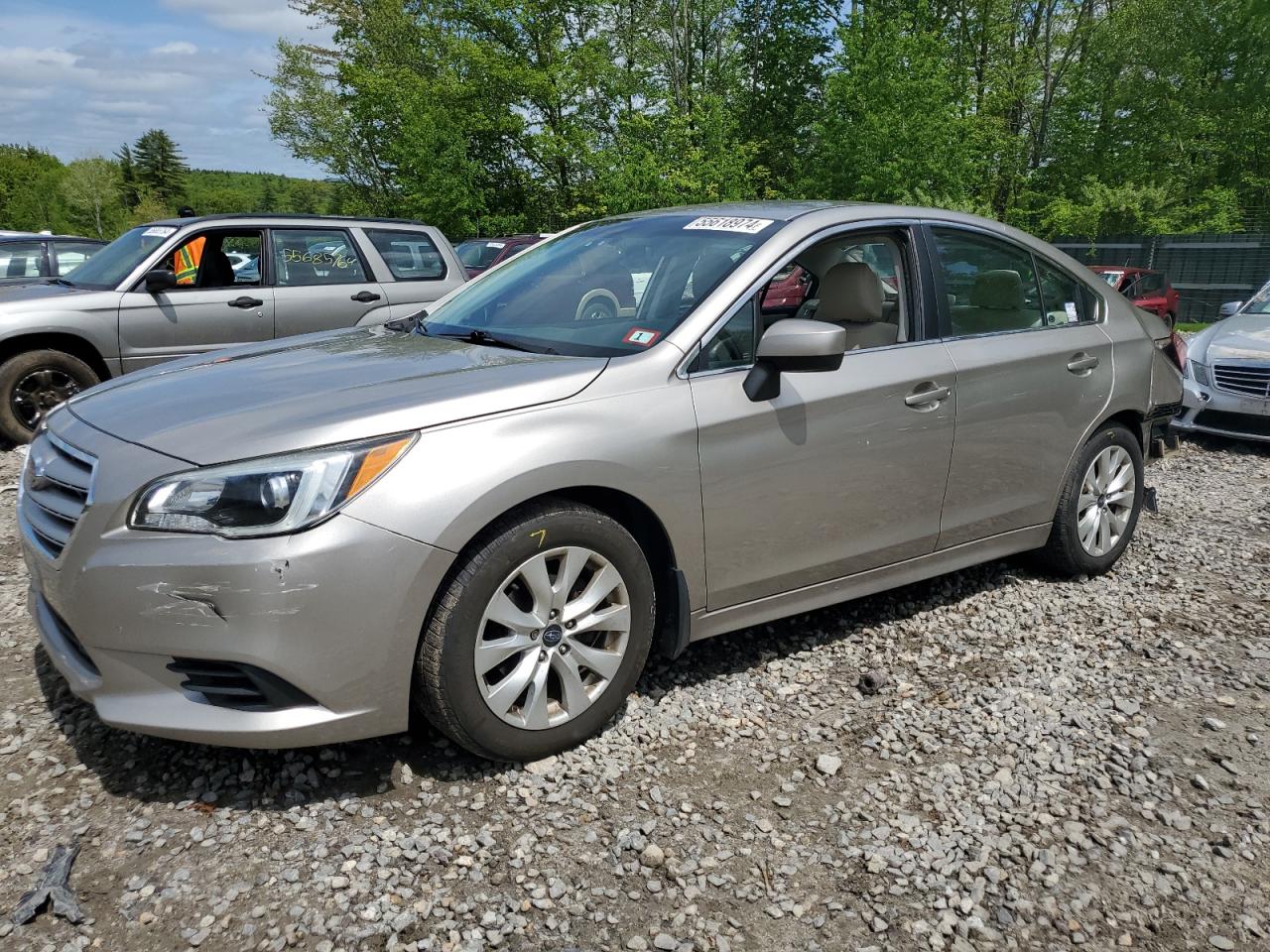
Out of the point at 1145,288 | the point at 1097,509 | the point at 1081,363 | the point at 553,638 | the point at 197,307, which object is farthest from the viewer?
the point at 1145,288

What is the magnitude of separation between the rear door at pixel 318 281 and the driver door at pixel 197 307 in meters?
0.14

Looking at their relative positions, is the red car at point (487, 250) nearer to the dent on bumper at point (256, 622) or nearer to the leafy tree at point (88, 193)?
the dent on bumper at point (256, 622)

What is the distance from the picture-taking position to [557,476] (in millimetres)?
2748

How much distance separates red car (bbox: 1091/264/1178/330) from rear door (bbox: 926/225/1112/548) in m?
13.7

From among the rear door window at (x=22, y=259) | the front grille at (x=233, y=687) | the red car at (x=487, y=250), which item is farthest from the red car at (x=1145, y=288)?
the front grille at (x=233, y=687)

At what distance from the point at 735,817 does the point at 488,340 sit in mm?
1844

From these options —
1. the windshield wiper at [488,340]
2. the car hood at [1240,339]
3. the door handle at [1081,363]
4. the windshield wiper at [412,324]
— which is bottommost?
the car hood at [1240,339]

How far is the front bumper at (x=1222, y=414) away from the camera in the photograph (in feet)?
25.2

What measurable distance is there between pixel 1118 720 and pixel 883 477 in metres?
1.17

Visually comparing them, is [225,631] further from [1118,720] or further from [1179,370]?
[1179,370]

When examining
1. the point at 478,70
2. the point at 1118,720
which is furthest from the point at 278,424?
the point at 478,70

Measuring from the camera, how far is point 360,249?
838 centimetres

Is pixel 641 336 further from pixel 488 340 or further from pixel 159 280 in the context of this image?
pixel 159 280

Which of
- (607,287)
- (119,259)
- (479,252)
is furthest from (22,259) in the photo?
(607,287)
